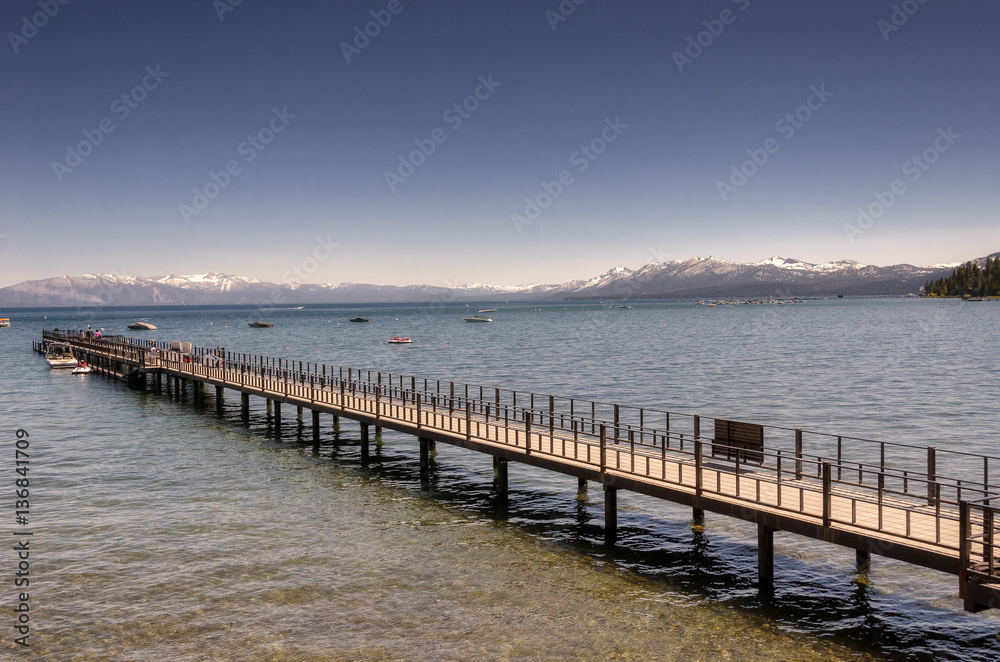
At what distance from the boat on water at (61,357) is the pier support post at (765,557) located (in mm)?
79133

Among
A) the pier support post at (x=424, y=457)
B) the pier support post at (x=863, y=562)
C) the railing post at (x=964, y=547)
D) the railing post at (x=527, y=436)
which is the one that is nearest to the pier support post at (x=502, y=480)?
the railing post at (x=527, y=436)

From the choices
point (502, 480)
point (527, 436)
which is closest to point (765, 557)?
point (527, 436)

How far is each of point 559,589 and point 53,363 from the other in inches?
3057

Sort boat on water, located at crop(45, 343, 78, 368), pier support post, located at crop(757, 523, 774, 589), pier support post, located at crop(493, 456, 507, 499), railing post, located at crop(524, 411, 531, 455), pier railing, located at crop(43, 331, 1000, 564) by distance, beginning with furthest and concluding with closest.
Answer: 1. boat on water, located at crop(45, 343, 78, 368)
2. pier support post, located at crop(493, 456, 507, 499)
3. railing post, located at crop(524, 411, 531, 455)
4. pier support post, located at crop(757, 523, 774, 589)
5. pier railing, located at crop(43, 331, 1000, 564)

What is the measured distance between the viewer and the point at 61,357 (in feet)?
264

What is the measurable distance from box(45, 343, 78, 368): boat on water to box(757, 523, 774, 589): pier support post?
79133mm

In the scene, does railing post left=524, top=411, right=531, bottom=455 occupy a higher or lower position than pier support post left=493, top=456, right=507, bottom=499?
higher

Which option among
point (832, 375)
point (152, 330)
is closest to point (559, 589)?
point (832, 375)

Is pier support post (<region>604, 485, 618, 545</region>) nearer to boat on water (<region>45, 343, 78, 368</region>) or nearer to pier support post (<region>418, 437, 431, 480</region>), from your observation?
pier support post (<region>418, 437, 431, 480</region>)

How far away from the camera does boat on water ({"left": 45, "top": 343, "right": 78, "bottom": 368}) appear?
7762cm

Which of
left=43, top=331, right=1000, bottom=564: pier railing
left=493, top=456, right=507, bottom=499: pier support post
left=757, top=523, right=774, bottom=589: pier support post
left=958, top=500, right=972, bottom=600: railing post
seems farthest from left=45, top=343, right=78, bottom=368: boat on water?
left=958, top=500, right=972, bottom=600: railing post

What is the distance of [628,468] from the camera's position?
2192 centimetres

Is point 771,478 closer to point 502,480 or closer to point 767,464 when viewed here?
point 767,464

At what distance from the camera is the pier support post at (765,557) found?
59.4 feet
